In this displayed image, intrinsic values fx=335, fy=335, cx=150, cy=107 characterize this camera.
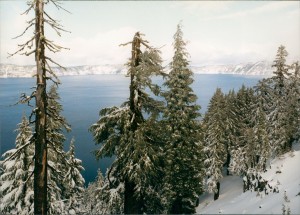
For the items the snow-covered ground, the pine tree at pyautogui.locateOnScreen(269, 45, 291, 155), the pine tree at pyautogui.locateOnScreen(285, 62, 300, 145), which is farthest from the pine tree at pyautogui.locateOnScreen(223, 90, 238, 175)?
the snow-covered ground

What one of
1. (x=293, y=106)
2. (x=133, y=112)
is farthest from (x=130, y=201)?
(x=293, y=106)

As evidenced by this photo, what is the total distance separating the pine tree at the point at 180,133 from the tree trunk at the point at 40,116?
11.0m

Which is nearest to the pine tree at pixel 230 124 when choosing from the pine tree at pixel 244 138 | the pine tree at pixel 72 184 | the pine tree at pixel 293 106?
the pine tree at pixel 244 138

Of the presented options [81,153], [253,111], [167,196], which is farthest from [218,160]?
[81,153]

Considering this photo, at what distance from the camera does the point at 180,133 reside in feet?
69.6

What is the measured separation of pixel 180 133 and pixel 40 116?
12.2 metres

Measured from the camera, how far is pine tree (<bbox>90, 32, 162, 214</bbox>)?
13.8 meters

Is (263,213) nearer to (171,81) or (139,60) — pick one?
(139,60)

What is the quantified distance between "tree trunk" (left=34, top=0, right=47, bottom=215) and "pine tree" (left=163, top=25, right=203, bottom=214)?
1102cm

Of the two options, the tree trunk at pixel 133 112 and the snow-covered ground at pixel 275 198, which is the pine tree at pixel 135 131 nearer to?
the tree trunk at pixel 133 112

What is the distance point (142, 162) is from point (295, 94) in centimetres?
2925

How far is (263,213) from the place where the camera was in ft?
43.8

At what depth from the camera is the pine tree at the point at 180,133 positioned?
2103cm

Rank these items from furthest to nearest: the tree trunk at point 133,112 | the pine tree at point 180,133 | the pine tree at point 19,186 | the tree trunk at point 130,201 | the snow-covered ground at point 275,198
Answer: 1. the pine tree at point 180,133
2. the pine tree at point 19,186
3. the tree trunk at point 130,201
4. the tree trunk at point 133,112
5. the snow-covered ground at point 275,198
